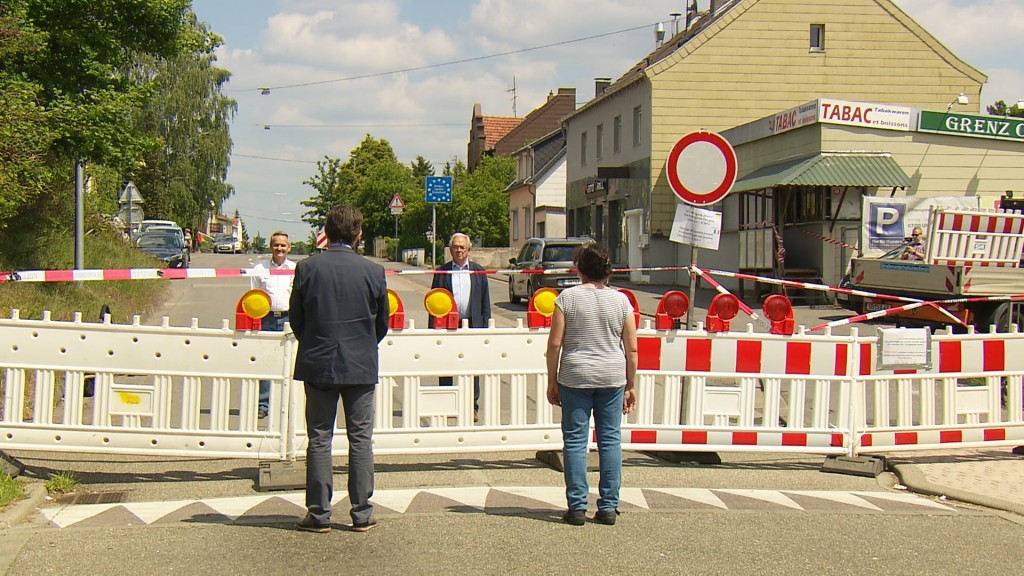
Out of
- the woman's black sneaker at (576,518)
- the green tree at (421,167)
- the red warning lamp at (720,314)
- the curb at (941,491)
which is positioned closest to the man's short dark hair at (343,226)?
the woman's black sneaker at (576,518)

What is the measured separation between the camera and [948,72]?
33.1 m

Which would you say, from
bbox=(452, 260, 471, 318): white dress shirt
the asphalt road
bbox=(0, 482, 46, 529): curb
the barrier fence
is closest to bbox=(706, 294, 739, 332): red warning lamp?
the barrier fence

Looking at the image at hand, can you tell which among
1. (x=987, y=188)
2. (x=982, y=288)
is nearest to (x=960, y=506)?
A: (x=982, y=288)

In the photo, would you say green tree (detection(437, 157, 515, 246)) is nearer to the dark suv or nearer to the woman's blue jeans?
the dark suv

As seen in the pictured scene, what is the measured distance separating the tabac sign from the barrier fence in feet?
60.6

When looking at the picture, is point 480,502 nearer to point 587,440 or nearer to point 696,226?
point 587,440

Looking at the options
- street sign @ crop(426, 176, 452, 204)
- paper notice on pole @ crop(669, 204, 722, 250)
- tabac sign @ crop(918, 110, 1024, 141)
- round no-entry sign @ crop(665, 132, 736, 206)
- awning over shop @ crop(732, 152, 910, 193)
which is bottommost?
paper notice on pole @ crop(669, 204, 722, 250)

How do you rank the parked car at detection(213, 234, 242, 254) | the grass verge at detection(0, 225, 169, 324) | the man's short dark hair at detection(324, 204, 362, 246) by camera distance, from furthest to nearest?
the parked car at detection(213, 234, 242, 254) → the grass verge at detection(0, 225, 169, 324) → the man's short dark hair at detection(324, 204, 362, 246)

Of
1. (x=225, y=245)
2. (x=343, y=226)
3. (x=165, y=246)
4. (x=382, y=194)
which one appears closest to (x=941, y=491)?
(x=343, y=226)

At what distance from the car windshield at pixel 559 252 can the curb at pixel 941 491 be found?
16151mm

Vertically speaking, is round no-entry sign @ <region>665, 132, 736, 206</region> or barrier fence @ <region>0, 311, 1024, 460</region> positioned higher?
round no-entry sign @ <region>665, 132, 736, 206</region>

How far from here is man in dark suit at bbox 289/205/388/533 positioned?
5.73m

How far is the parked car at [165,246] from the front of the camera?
32.8 metres

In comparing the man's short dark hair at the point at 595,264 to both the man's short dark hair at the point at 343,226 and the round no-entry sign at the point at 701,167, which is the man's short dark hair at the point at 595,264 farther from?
the round no-entry sign at the point at 701,167
